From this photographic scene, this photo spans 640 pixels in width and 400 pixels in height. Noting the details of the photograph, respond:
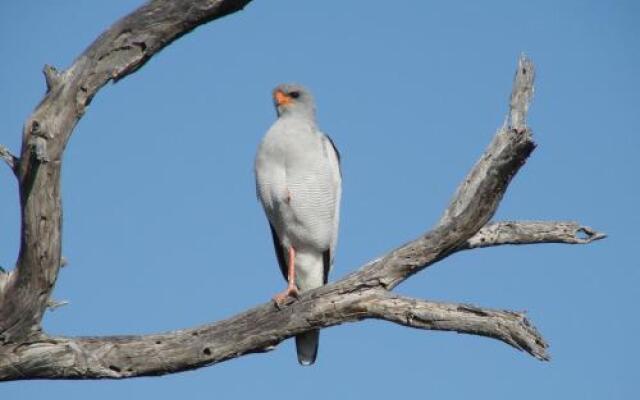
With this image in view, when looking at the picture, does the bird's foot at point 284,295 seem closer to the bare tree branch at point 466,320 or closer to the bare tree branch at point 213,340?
the bare tree branch at point 213,340

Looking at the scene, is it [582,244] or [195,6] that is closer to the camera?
[195,6]

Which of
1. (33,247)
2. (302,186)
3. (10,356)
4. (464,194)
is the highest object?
(302,186)

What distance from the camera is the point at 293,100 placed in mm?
8859

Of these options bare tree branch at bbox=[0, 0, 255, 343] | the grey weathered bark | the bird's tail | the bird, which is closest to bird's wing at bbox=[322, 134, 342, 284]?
the bird

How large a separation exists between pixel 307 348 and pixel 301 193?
1.47 metres

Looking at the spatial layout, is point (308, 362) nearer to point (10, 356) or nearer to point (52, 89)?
point (10, 356)

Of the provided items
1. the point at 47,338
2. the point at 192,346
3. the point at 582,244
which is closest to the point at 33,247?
the point at 47,338

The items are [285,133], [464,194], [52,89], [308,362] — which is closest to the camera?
[52,89]

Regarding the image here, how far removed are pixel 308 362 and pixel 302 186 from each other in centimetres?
165

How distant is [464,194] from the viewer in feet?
20.9

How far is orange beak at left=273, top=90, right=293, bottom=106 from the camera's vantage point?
8.84 metres

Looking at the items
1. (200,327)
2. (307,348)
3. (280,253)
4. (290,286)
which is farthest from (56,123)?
(280,253)

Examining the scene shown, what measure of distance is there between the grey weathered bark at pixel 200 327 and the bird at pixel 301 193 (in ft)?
5.33

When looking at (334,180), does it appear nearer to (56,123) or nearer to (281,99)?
(281,99)
